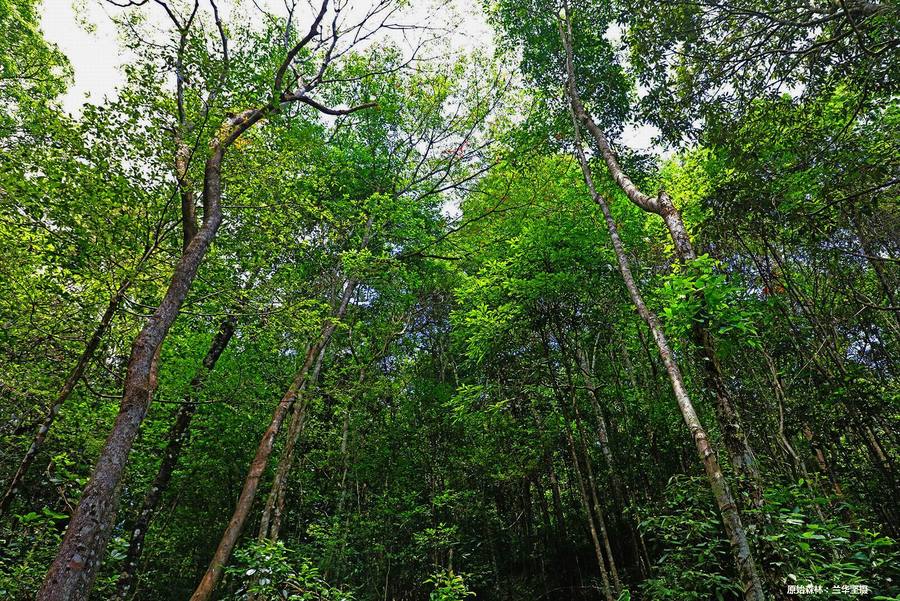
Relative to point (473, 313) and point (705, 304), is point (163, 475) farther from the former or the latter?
point (705, 304)

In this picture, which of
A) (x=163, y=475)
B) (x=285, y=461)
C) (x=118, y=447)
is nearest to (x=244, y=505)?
(x=285, y=461)

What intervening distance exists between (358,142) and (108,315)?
10.0 m

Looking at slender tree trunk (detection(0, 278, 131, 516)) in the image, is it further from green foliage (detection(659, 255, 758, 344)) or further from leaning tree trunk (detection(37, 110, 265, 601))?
green foliage (detection(659, 255, 758, 344))

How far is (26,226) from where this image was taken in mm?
5812

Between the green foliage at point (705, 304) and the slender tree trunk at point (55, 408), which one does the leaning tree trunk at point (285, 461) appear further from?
the green foliage at point (705, 304)

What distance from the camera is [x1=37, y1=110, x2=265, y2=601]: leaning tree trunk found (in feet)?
13.5

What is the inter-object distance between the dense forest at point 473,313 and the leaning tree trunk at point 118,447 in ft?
0.12

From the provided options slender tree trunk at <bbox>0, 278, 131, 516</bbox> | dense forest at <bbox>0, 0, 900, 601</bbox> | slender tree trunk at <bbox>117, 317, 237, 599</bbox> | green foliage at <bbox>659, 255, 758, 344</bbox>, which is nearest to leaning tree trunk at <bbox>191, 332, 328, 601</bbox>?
dense forest at <bbox>0, 0, 900, 601</bbox>

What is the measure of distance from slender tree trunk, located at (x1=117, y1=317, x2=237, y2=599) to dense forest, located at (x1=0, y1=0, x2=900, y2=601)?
0.10 metres

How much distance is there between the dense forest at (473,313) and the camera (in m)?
5.21

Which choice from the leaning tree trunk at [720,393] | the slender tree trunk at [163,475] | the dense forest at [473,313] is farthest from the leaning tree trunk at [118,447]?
the leaning tree trunk at [720,393]

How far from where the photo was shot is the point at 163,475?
932 cm

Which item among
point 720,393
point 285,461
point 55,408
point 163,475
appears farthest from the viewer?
point 163,475

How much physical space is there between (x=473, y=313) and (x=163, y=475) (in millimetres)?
7786
